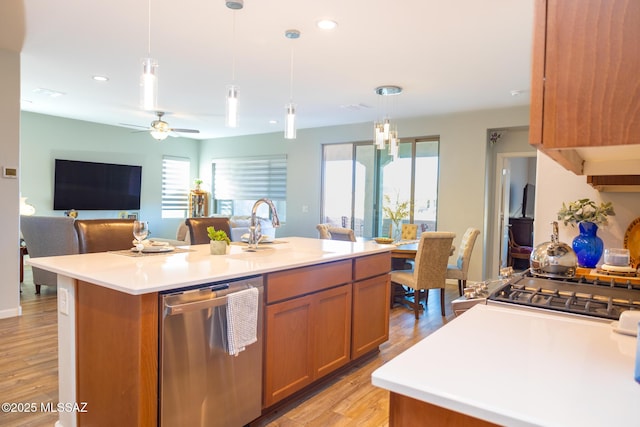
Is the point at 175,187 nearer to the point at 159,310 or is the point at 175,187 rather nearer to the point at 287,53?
the point at 287,53

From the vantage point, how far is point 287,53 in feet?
12.1

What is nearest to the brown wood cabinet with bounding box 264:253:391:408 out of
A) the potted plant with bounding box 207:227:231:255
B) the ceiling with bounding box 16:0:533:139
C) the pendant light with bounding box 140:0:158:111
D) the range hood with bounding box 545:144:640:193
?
the potted plant with bounding box 207:227:231:255

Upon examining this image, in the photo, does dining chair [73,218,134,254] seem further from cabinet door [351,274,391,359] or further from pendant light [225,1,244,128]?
cabinet door [351,274,391,359]

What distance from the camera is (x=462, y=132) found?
6.05m

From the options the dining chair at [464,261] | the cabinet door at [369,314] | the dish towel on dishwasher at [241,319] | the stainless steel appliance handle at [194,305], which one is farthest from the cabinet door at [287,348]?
the dining chair at [464,261]

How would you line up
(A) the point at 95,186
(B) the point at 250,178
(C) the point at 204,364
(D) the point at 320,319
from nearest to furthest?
(C) the point at 204,364 < (D) the point at 320,319 < (A) the point at 95,186 < (B) the point at 250,178

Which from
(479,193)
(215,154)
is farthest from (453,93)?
(215,154)

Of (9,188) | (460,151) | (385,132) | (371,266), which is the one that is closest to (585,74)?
(371,266)

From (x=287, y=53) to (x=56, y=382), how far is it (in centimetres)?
312

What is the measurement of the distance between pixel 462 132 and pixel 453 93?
1.26 meters

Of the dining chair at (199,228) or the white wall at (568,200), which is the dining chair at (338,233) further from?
the white wall at (568,200)

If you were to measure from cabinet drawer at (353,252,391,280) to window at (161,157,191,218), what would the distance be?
6.96 m

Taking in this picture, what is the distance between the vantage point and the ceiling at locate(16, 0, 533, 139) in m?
2.88

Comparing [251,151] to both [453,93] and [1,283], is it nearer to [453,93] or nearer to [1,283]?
[453,93]
